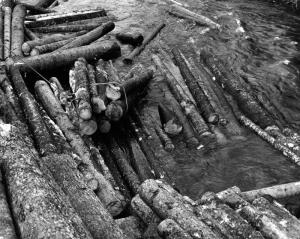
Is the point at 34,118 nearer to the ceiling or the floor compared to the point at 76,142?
nearer to the ceiling

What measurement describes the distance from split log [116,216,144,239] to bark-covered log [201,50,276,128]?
5.02 metres

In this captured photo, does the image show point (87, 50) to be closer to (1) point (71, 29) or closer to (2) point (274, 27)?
(1) point (71, 29)

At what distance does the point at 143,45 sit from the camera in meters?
15.1

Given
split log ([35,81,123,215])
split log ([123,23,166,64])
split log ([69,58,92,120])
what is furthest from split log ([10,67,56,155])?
split log ([123,23,166,64])

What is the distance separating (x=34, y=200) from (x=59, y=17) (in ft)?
44.5

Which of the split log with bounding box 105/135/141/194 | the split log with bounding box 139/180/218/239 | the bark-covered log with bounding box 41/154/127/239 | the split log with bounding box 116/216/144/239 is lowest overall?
the split log with bounding box 105/135/141/194

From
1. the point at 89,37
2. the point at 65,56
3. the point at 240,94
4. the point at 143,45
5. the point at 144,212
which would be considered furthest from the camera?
the point at 143,45

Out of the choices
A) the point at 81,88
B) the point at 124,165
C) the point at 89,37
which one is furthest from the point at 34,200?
the point at 89,37

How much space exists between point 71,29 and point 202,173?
9795 mm

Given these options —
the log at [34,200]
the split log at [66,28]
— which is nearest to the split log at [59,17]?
the split log at [66,28]

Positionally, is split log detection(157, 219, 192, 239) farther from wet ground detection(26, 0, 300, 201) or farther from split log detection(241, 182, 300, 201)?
wet ground detection(26, 0, 300, 201)

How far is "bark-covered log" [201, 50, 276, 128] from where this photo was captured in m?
9.70

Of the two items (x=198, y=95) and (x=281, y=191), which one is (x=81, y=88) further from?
(x=281, y=191)

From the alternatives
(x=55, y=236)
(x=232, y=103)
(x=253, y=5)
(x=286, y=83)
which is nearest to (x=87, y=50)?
(x=232, y=103)
